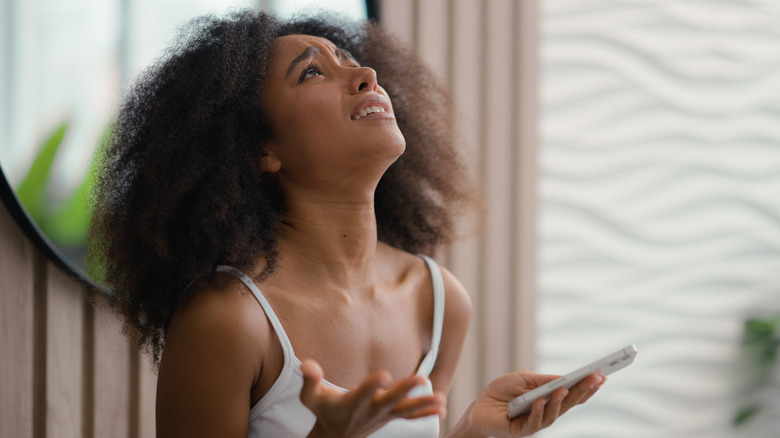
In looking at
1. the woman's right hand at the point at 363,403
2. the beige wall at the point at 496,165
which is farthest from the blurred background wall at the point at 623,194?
the woman's right hand at the point at 363,403

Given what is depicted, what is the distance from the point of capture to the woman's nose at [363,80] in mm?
1043

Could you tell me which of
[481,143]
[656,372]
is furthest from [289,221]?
[656,372]

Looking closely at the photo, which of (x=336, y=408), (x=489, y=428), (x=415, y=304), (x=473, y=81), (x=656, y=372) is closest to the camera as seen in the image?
(x=336, y=408)

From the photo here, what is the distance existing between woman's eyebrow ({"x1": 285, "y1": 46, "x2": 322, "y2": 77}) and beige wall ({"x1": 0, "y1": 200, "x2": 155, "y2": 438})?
53 centimetres

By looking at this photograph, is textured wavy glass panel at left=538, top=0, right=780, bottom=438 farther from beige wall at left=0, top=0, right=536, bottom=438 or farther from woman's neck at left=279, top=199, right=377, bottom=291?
woman's neck at left=279, top=199, right=377, bottom=291

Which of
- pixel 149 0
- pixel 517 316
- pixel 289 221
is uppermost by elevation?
pixel 149 0

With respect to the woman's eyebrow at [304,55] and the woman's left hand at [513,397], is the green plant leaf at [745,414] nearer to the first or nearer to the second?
the woman's left hand at [513,397]

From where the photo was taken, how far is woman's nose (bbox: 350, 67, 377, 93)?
1043 millimetres

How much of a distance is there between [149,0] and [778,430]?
6.18 ft

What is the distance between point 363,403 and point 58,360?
0.73 m

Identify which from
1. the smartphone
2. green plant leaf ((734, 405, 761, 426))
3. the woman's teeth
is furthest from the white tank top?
green plant leaf ((734, 405, 761, 426))

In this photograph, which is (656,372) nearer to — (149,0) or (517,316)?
(517,316)

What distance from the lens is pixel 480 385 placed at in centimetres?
163

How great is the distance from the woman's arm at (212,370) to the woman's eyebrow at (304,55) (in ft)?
1.10
